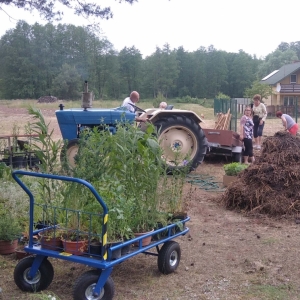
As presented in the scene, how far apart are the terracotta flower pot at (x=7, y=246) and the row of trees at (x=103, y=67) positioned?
5.30 metres

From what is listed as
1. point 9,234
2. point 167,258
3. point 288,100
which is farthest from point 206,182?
point 288,100

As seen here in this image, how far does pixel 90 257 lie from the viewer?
4.01 meters

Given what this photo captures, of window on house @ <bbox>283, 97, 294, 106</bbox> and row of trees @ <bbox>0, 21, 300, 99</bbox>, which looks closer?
row of trees @ <bbox>0, 21, 300, 99</bbox>

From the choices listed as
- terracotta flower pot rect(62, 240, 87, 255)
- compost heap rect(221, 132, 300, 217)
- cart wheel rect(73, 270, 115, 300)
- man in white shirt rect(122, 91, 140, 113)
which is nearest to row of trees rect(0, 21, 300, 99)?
man in white shirt rect(122, 91, 140, 113)

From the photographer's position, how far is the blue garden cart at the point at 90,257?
152 inches

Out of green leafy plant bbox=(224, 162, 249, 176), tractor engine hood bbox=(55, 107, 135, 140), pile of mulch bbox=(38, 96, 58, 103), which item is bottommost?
green leafy plant bbox=(224, 162, 249, 176)

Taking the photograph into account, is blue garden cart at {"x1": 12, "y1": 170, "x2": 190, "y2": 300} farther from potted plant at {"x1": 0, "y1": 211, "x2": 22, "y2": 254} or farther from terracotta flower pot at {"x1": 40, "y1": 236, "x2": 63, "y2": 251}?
potted plant at {"x1": 0, "y1": 211, "x2": 22, "y2": 254}

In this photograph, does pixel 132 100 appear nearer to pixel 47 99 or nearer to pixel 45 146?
pixel 45 146

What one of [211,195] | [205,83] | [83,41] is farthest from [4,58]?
[205,83]

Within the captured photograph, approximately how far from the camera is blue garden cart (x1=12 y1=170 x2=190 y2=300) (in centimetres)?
387

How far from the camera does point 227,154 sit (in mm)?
12211

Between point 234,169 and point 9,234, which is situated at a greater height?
point 234,169

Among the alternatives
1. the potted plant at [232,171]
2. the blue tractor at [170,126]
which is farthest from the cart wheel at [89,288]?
the blue tractor at [170,126]

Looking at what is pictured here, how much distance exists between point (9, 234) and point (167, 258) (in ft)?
5.79
